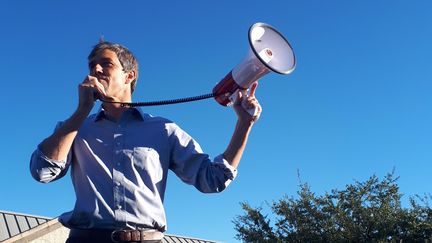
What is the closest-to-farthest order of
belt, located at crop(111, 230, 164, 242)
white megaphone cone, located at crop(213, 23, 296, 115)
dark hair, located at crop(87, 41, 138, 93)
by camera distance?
belt, located at crop(111, 230, 164, 242)
white megaphone cone, located at crop(213, 23, 296, 115)
dark hair, located at crop(87, 41, 138, 93)

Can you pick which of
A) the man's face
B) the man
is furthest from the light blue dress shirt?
the man's face

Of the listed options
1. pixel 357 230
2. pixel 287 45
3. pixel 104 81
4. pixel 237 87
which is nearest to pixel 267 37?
pixel 287 45

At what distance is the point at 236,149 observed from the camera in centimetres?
286

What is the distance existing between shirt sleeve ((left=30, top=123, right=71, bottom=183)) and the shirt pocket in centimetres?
Result: 39

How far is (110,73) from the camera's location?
10.00ft

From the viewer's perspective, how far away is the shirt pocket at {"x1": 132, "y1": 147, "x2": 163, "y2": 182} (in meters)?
2.85

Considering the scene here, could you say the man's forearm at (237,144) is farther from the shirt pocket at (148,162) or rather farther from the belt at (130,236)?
the belt at (130,236)

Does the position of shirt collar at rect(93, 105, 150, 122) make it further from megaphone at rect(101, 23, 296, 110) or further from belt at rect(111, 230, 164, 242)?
belt at rect(111, 230, 164, 242)

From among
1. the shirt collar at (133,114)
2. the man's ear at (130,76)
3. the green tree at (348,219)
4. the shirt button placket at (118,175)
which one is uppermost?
the green tree at (348,219)

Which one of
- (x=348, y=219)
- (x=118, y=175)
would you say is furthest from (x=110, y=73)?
(x=348, y=219)

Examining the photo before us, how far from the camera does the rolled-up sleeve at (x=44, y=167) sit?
8.67 feet

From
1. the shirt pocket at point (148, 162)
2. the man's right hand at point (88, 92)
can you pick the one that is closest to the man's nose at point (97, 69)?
the man's right hand at point (88, 92)

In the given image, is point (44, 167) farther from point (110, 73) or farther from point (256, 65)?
point (256, 65)

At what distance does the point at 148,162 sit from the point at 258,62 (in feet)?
2.81
